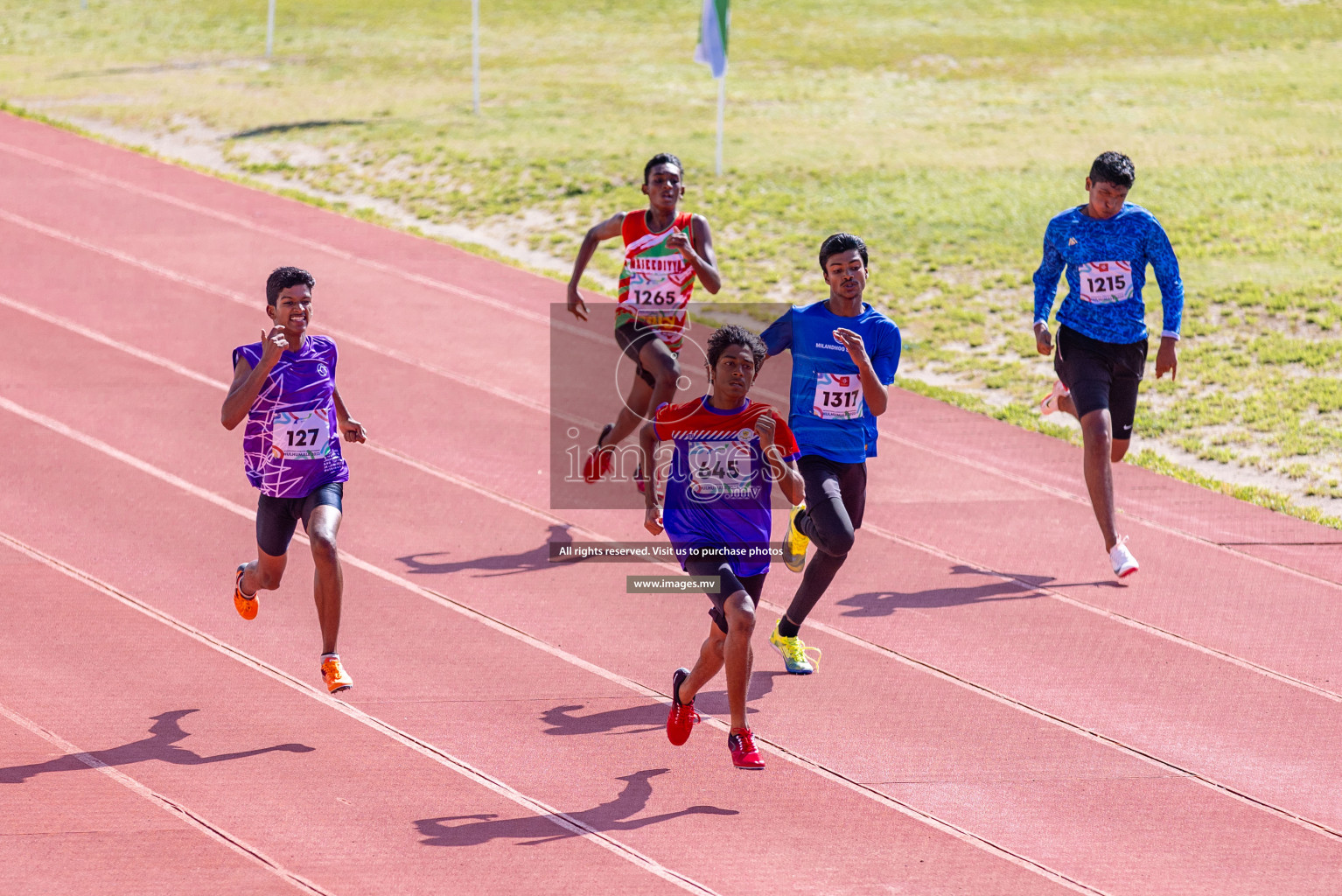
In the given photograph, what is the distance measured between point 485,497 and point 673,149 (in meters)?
10.7

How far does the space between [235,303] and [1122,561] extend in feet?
27.7

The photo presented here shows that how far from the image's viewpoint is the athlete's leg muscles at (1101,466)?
8.06 metres

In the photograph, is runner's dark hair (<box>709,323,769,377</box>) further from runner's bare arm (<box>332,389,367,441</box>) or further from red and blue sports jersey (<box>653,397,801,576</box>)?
runner's bare arm (<box>332,389,367,441</box>)

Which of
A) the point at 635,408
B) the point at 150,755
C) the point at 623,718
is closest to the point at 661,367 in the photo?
the point at 635,408

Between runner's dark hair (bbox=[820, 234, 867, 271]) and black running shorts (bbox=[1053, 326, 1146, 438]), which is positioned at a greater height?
runner's dark hair (bbox=[820, 234, 867, 271])

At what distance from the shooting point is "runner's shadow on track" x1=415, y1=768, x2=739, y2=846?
18.9ft

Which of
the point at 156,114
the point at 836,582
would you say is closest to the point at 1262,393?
the point at 836,582

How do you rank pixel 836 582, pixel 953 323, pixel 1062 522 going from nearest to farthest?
pixel 836 582 < pixel 1062 522 < pixel 953 323

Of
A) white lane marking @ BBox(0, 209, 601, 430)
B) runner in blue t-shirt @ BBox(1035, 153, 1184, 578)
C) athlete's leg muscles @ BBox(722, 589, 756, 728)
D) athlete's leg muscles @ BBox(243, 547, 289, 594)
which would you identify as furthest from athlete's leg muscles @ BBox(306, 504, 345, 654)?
white lane marking @ BBox(0, 209, 601, 430)

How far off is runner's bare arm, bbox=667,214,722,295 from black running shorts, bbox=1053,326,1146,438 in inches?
73.9

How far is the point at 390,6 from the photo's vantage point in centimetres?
3036

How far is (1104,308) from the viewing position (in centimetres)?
818

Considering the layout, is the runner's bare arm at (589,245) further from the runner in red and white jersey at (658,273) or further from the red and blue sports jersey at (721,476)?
the red and blue sports jersey at (721,476)

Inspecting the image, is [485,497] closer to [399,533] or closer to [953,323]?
[399,533]
